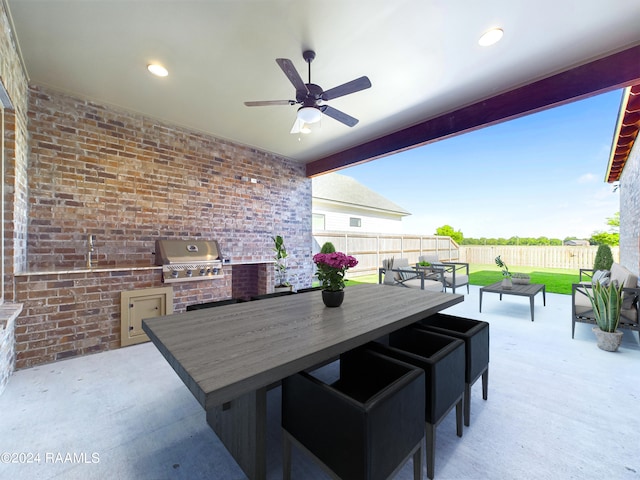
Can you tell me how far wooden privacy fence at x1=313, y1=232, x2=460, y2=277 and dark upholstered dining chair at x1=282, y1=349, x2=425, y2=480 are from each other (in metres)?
6.37

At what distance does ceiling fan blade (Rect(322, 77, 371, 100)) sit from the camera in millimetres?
2302

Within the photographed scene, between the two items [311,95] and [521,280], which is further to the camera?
[521,280]

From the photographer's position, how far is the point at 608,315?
117 inches

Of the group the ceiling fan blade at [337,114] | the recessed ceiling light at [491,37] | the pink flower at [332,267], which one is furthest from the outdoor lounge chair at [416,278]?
the recessed ceiling light at [491,37]

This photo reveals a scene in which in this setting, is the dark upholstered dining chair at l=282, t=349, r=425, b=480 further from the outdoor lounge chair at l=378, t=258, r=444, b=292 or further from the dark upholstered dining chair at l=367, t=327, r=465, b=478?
the outdoor lounge chair at l=378, t=258, r=444, b=292

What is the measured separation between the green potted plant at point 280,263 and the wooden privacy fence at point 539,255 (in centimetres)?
903

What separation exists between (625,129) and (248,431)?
6.35m

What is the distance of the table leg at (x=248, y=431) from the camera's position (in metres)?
1.34

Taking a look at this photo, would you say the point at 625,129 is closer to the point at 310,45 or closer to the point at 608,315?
the point at 608,315

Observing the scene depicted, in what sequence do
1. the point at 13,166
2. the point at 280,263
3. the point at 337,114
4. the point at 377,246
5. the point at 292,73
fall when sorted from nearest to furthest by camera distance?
the point at 292,73 → the point at 13,166 → the point at 337,114 → the point at 280,263 → the point at 377,246

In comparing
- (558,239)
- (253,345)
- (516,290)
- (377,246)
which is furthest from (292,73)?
(558,239)

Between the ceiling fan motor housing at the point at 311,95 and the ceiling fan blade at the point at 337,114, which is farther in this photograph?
the ceiling fan blade at the point at 337,114

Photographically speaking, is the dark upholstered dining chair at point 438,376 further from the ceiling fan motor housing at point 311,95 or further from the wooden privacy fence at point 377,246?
the wooden privacy fence at point 377,246

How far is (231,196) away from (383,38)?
3512 mm
